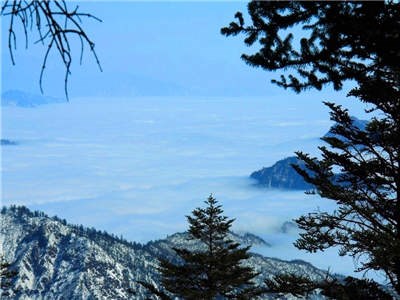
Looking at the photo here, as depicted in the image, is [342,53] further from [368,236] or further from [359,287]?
[359,287]

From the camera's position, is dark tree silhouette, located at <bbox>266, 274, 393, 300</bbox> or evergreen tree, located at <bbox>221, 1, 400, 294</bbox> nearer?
evergreen tree, located at <bbox>221, 1, 400, 294</bbox>

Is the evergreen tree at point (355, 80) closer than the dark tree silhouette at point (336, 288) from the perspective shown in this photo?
Yes

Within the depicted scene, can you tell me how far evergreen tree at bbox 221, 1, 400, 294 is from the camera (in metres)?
7.67

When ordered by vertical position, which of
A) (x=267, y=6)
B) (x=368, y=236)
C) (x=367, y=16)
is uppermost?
(x=267, y=6)

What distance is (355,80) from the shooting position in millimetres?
8836

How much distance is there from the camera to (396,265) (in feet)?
42.5

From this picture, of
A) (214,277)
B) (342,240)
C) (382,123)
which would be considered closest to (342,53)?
(382,123)

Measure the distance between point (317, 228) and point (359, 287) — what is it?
2017 mm

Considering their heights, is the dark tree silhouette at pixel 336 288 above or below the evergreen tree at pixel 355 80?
below

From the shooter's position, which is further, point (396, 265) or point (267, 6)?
point (396, 265)

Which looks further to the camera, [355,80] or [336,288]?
[336,288]

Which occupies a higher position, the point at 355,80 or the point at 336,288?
the point at 355,80

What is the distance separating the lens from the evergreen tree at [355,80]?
7672 millimetres

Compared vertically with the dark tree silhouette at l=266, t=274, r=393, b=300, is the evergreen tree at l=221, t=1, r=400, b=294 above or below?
above
